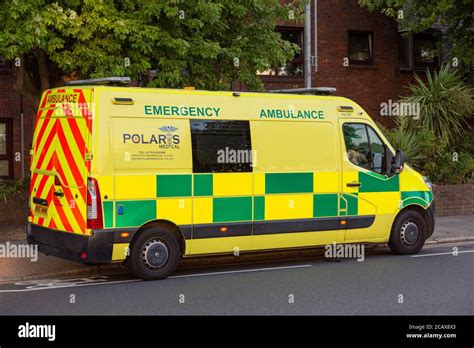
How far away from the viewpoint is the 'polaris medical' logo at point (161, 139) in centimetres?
894

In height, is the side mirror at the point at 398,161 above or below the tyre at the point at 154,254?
above

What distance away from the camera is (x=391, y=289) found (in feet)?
28.3

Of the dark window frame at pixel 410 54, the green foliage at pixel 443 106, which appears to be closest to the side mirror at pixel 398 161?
the green foliage at pixel 443 106

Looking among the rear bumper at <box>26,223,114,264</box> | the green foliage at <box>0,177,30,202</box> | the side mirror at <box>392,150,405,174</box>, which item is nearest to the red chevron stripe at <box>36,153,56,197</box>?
the rear bumper at <box>26,223,114,264</box>

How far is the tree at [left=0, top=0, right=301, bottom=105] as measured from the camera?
11023mm

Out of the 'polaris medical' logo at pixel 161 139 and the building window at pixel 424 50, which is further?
the building window at pixel 424 50

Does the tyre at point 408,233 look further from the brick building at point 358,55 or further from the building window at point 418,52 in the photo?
the building window at point 418,52

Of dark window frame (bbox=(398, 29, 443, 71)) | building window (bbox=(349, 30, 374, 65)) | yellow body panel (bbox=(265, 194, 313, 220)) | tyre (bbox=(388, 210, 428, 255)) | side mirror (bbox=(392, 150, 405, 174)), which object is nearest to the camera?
yellow body panel (bbox=(265, 194, 313, 220))

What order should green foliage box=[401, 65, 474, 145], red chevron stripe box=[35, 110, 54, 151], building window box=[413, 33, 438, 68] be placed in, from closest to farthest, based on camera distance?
red chevron stripe box=[35, 110, 54, 151], green foliage box=[401, 65, 474, 145], building window box=[413, 33, 438, 68]

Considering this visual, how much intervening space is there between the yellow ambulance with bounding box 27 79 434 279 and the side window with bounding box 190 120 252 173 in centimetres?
1

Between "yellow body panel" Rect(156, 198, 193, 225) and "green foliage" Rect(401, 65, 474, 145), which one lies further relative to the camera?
"green foliage" Rect(401, 65, 474, 145)

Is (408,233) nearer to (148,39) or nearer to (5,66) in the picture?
(148,39)

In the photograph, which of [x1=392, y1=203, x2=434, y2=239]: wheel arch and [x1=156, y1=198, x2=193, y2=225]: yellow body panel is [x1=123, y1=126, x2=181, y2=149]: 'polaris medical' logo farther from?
[x1=392, y1=203, x2=434, y2=239]: wheel arch

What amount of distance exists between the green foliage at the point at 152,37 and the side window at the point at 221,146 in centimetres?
264
